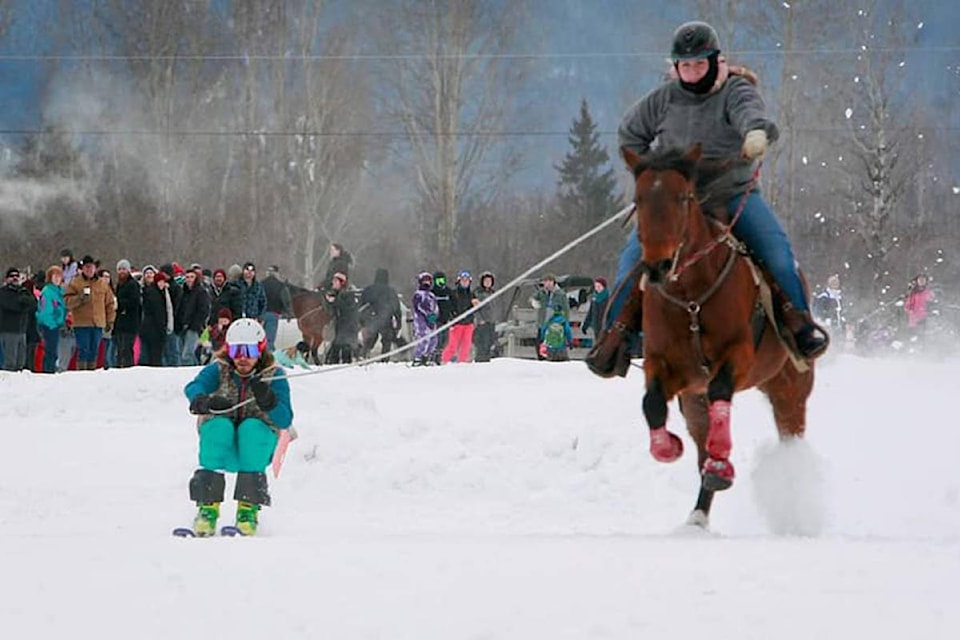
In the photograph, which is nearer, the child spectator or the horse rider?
the horse rider

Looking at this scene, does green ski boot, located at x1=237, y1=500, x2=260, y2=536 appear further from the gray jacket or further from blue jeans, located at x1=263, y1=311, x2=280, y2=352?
blue jeans, located at x1=263, y1=311, x2=280, y2=352

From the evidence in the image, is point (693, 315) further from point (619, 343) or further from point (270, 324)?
point (270, 324)

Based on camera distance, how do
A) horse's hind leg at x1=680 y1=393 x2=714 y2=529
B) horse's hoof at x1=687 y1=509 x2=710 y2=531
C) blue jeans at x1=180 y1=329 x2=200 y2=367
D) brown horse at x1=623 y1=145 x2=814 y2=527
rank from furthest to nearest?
blue jeans at x1=180 y1=329 x2=200 y2=367 → horse's hind leg at x1=680 y1=393 x2=714 y2=529 → horse's hoof at x1=687 y1=509 x2=710 y2=531 → brown horse at x1=623 y1=145 x2=814 y2=527

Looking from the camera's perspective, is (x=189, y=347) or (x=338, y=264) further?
(x=338, y=264)

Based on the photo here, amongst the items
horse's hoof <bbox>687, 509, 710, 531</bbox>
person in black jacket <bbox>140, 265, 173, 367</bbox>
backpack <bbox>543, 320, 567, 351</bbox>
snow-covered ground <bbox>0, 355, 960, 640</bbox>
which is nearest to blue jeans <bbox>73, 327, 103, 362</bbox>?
person in black jacket <bbox>140, 265, 173, 367</bbox>

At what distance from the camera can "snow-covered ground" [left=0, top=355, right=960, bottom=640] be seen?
498cm

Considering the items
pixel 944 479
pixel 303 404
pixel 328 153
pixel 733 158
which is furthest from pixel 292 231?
pixel 733 158

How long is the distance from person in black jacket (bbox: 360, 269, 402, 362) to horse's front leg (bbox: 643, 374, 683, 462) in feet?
51.0

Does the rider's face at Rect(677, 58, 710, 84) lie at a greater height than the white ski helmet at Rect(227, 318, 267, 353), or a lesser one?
greater

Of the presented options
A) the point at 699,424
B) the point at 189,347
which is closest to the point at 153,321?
the point at 189,347

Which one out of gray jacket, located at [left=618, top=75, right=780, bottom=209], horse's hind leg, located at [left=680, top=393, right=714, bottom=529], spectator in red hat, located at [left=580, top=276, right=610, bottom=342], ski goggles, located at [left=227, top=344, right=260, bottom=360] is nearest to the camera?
gray jacket, located at [left=618, top=75, right=780, bottom=209]

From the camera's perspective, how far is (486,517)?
11.7 metres

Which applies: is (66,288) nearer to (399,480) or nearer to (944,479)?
(399,480)

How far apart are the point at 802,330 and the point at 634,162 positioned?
1.48 metres
